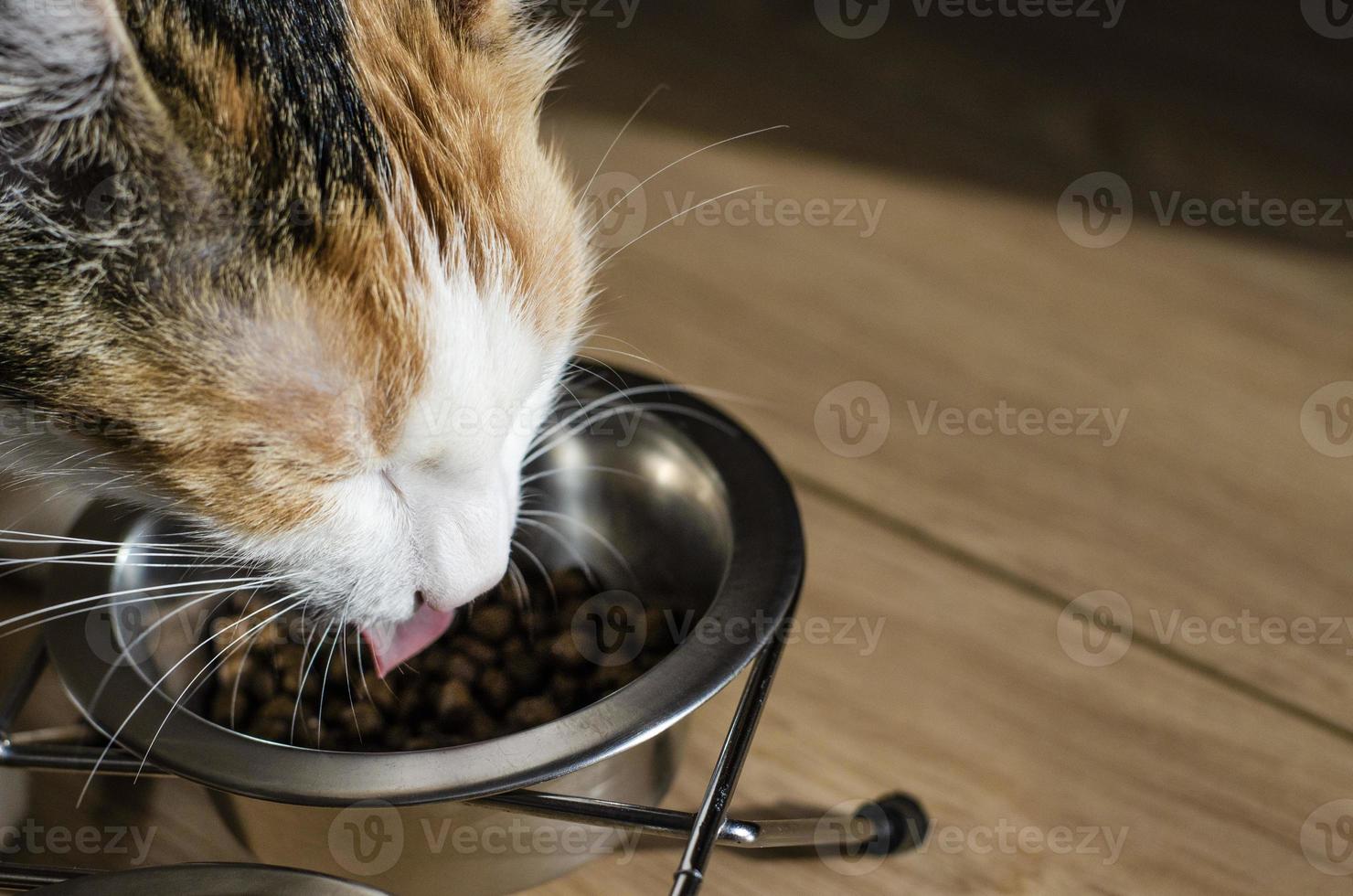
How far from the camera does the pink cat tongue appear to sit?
58 centimetres

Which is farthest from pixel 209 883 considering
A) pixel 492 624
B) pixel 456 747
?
pixel 492 624

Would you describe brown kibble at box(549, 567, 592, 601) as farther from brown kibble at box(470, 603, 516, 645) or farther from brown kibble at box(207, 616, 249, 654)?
brown kibble at box(207, 616, 249, 654)

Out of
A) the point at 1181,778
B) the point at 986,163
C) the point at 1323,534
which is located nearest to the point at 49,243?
the point at 1181,778

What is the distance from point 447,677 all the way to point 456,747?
0.14 metres

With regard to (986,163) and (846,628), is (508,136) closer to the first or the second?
(846,628)

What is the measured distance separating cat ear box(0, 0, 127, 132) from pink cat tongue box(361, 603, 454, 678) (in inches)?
11.0

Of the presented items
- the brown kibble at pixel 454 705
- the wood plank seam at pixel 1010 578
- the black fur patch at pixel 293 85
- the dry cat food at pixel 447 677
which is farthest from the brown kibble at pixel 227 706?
the wood plank seam at pixel 1010 578

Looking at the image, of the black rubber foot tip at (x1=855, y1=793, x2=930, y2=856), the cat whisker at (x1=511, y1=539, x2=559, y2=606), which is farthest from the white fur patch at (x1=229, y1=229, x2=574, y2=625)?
the black rubber foot tip at (x1=855, y1=793, x2=930, y2=856)

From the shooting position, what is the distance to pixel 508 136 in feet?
1.77

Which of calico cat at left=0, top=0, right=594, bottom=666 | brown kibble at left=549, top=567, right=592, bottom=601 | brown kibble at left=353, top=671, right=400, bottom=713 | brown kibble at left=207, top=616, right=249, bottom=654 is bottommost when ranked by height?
brown kibble at left=353, top=671, right=400, bottom=713

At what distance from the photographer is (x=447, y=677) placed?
618 mm

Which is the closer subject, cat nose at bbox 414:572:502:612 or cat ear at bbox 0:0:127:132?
cat ear at bbox 0:0:127:132

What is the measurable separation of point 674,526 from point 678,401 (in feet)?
0.27

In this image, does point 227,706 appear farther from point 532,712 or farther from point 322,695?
point 532,712
